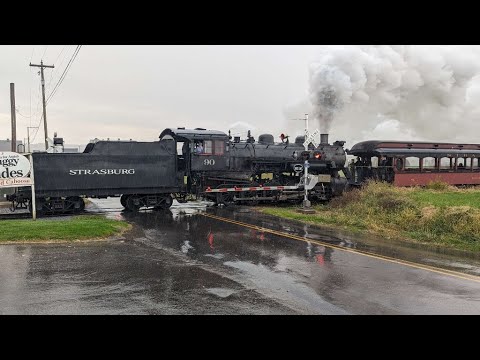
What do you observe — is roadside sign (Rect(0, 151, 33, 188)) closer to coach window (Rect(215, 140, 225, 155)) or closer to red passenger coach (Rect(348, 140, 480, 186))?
coach window (Rect(215, 140, 225, 155))

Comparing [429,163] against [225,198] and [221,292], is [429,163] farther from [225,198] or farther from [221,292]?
[221,292]

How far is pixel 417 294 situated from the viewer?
21.8 feet

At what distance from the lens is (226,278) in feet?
24.4

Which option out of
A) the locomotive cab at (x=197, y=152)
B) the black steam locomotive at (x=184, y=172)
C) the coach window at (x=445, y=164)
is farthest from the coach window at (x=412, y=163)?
the locomotive cab at (x=197, y=152)

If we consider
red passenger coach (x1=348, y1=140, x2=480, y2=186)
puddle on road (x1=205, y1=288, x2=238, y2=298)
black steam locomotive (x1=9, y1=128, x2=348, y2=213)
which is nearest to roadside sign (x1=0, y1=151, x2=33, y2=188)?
black steam locomotive (x1=9, y1=128, x2=348, y2=213)

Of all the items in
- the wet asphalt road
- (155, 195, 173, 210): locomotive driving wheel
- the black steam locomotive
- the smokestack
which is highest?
the smokestack

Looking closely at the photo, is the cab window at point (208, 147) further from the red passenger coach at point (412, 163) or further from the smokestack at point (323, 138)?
the red passenger coach at point (412, 163)

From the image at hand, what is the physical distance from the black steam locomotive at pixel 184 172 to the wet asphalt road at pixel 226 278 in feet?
21.7

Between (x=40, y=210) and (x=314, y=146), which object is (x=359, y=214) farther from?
(x=40, y=210)

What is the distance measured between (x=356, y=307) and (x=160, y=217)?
11.3m

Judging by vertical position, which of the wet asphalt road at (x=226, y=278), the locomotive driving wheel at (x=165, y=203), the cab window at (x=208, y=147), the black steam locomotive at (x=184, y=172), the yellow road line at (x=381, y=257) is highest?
the cab window at (x=208, y=147)

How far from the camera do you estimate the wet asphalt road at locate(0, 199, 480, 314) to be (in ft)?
19.5

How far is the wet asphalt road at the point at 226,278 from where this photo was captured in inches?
233

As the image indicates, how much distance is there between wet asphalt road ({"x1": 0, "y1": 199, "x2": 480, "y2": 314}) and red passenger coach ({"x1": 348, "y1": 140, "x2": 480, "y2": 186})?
11.5 m
